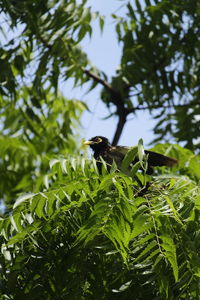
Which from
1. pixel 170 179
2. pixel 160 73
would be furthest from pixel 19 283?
pixel 160 73

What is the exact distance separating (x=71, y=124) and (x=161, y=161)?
247 cm

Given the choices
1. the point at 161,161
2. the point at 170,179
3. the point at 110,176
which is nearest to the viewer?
the point at 110,176

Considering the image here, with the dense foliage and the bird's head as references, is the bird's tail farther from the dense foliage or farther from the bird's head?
the dense foliage

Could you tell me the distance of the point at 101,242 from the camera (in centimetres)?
335

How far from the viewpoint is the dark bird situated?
447 cm

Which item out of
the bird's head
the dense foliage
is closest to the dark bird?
the bird's head

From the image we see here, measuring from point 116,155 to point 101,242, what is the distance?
1.61 meters

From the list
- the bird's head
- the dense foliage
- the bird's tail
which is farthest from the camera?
the bird's head

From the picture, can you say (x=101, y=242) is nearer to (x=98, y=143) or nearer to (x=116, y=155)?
(x=116, y=155)

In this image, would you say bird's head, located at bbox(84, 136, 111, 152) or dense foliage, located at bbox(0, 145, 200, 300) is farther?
bird's head, located at bbox(84, 136, 111, 152)

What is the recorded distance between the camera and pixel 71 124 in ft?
22.4

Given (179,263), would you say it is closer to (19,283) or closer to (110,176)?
(110,176)

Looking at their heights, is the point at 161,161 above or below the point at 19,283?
above

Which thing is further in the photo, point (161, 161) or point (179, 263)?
point (161, 161)
